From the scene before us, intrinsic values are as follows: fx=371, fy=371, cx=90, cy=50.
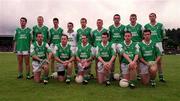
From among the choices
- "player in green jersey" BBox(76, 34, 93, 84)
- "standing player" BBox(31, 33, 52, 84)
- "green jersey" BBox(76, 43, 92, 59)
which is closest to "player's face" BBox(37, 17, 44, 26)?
"standing player" BBox(31, 33, 52, 84)

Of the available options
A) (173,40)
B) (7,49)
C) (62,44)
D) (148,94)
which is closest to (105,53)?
(62,44)

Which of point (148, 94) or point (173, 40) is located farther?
point (173, 40)

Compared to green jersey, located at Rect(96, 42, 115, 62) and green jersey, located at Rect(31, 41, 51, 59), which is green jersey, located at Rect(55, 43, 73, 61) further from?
green jersey, located at Rect(96, 42, 115, 62)

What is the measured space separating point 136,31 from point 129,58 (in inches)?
53.3

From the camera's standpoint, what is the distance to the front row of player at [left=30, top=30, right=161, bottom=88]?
11.3 meters

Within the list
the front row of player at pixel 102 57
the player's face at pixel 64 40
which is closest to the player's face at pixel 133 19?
the front row of player at pixel 102 57

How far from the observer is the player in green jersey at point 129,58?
1098 cm

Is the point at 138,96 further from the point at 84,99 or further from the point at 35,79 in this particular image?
the point at 35,79

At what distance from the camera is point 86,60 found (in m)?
11.9

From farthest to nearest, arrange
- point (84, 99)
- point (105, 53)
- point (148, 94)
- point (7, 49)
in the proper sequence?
point (7, 49)
point (105, 53)
point (148, 94)
point (84, 99)

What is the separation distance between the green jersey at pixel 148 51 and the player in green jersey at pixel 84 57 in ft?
5.46

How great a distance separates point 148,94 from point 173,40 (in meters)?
88.7

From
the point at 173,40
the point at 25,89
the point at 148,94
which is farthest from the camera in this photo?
the point at 173,40

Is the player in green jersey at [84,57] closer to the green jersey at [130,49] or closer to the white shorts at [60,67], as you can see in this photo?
the white shorts at [60,67]
